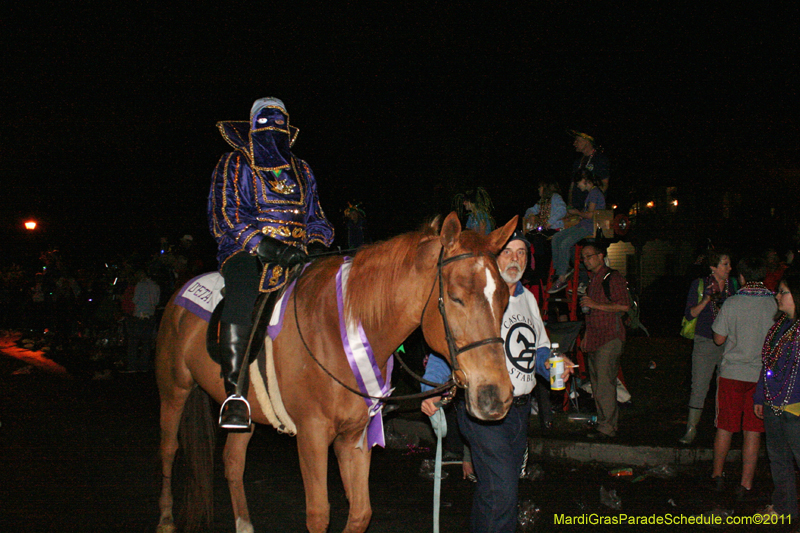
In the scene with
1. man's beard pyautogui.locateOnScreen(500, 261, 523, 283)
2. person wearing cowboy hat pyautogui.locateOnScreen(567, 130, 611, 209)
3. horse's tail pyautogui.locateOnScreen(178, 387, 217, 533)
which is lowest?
horse's tail pyautogui.locateOnScreen(178, 387, 217, 533)

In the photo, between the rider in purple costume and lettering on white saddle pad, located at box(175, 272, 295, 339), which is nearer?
the rider in purple costume

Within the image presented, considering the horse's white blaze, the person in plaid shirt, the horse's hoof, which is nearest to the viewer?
the horse's white blaze

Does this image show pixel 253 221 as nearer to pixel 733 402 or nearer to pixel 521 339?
pixel 521 339

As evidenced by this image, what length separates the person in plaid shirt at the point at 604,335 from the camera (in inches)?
299

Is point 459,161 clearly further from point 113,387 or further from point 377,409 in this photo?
point 377,409

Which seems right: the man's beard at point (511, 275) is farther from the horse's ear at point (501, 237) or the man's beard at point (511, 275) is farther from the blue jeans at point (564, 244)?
the blue jeans at point (564, 244)

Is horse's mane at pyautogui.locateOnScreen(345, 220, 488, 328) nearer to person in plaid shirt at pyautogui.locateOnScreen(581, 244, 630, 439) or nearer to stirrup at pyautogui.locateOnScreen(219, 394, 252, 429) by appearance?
stirrup at pyautogui.locateOnScreen(219, 394, 252, 429)

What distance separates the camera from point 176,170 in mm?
A: 21594

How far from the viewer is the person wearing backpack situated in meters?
6.99

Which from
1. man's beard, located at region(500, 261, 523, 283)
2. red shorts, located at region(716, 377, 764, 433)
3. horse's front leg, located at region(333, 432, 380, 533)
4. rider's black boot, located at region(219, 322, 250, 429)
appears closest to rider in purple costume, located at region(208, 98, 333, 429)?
rider's black boot, located at region(219, 322, 250, 429)

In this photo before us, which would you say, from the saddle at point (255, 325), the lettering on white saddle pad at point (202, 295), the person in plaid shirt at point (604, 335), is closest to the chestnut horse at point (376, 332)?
the saddle at point (255, 325)

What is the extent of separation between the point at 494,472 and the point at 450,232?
162cm

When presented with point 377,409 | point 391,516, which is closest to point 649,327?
point 391,516

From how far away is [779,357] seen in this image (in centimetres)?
512
